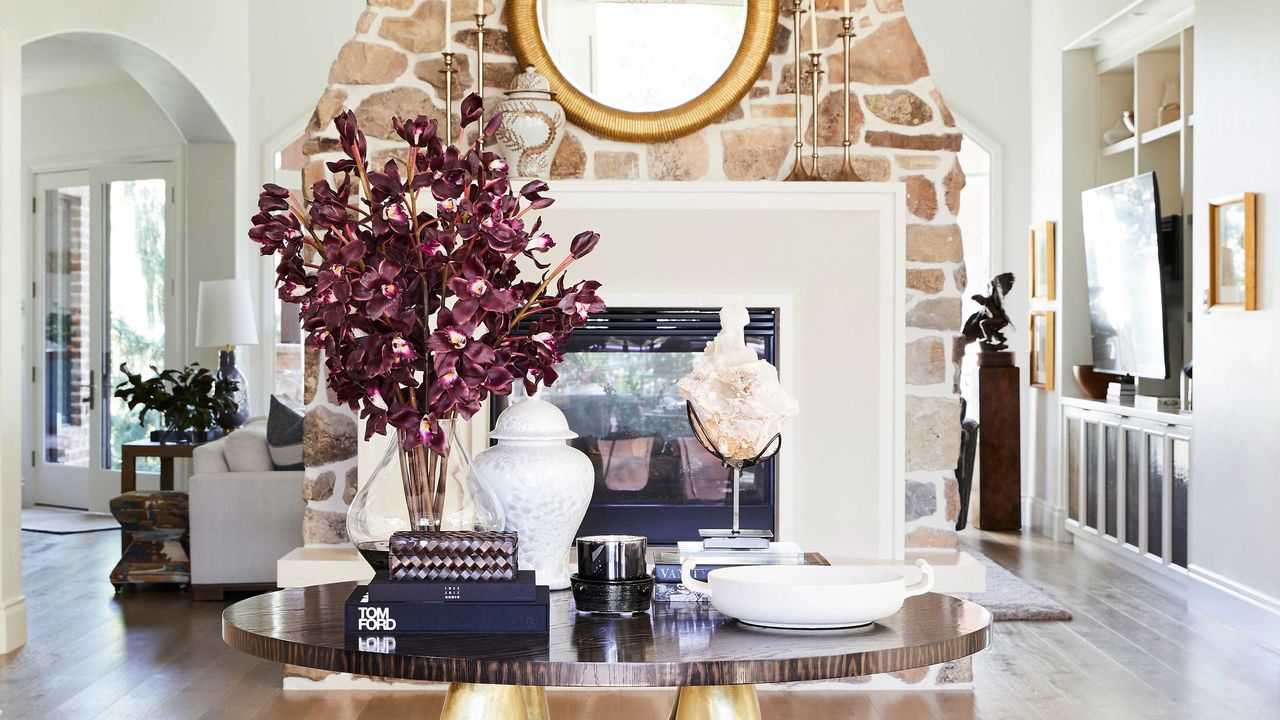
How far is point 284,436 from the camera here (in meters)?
5.53

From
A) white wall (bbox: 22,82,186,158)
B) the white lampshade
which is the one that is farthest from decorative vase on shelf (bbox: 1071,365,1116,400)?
white wall (bbox: 22,82,186,158)

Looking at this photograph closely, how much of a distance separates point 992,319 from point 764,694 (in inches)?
160

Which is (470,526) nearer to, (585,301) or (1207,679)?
(585,301)

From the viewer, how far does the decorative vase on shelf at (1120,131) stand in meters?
7.02

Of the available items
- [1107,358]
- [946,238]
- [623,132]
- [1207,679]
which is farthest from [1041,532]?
[623,132]

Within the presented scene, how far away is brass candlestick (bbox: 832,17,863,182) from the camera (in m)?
4.02

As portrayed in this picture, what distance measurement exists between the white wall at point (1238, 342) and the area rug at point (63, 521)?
20.6 ft

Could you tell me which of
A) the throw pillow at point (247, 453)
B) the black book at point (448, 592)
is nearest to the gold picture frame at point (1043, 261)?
the throw pillow at point (247, 453)

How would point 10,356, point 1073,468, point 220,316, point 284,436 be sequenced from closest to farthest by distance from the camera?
point 10,356, point 284,436, point 1073,468, point 220,316

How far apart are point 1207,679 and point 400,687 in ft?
8.75

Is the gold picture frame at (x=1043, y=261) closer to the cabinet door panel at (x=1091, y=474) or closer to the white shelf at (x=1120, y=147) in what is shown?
the white shelf at (x=1120, y=147)

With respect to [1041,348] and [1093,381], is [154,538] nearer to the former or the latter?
[1093,381]

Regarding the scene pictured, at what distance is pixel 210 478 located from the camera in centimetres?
541

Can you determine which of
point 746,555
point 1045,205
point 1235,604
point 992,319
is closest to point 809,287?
point 746,555
